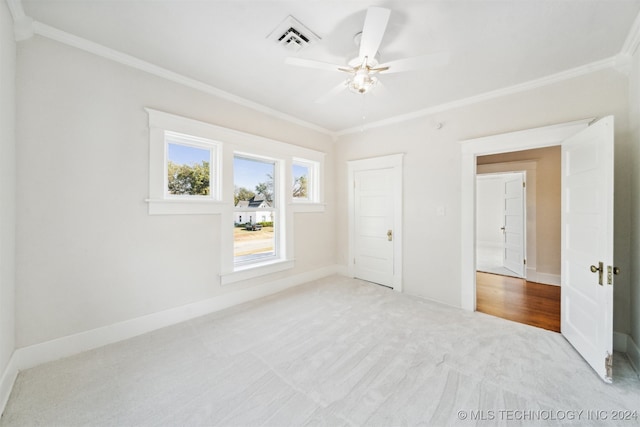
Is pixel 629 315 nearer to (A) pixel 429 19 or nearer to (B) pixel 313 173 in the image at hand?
(A) pixel 429 19

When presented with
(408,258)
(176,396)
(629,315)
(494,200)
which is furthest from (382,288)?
(494,200)

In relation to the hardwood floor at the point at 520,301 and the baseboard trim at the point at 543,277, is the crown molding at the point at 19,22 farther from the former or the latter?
the baseboard trim at the point at 543,277

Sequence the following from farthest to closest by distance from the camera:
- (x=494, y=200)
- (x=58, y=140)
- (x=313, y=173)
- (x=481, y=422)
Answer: (x=494, y=200) → (x=313, y=173) → (x=58, y=140) → (x=481, y=422)

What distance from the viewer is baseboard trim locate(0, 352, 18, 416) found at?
1502mm

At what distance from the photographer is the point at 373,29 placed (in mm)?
1556

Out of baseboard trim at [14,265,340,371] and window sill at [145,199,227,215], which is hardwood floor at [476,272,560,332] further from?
window sill at [145,199,227,215]

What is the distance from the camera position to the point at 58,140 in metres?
2.00

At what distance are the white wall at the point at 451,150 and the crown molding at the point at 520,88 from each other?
2.0 inches

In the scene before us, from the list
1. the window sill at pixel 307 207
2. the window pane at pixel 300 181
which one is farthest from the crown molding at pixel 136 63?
the window sill at pixel 307 207

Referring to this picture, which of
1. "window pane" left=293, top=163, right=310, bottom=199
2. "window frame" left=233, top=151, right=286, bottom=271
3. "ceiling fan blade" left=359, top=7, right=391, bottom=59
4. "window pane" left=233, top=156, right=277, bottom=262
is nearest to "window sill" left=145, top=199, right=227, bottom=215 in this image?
"window pane" left=233, top=156, right=277, bottom=262

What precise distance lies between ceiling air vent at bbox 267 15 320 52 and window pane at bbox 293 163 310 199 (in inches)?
83.1

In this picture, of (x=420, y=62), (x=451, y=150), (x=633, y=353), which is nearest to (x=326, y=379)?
(x=420, y=62)

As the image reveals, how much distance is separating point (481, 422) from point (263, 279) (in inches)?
107

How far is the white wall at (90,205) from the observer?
1.89 m
